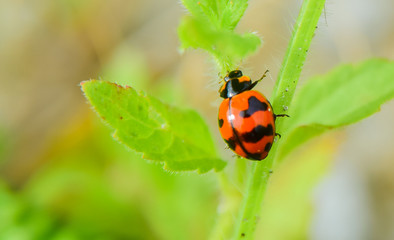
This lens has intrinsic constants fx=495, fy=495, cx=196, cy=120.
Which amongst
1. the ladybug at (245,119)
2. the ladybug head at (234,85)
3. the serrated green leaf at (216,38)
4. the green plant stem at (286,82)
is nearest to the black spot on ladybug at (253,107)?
the ladybug at (245,119)

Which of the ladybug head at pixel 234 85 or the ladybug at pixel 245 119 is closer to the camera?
the ladybug at pixel 245 119

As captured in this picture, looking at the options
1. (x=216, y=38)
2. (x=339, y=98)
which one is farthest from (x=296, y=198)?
(x=216, y=38)

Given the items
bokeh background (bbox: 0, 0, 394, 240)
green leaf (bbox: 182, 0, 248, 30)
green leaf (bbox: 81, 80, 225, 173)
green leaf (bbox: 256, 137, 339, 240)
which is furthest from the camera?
bokeh background (bbox: 0, 0, 394, 240)

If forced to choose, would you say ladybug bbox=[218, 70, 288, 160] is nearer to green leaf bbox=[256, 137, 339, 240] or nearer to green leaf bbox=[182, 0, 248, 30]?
green leaf bbox=[182, 0, 248, 30]

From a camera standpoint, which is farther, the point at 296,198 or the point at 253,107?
the point at 296,198

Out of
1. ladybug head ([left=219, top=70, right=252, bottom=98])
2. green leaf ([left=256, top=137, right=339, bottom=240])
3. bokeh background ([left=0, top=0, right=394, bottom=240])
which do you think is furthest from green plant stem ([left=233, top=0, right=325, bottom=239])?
green leaf ([left=256, top=137, right=339, bottom=240])

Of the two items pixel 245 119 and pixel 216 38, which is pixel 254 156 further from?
pixel 216 38

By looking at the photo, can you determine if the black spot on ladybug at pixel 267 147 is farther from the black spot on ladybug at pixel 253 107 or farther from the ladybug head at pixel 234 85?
the ladybug head at pixel 234 85

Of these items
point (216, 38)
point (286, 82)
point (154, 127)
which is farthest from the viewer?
point (154, 127)
